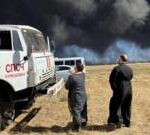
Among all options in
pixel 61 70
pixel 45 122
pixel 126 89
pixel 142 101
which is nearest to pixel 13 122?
pixel 45 122

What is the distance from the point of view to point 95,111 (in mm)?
18500

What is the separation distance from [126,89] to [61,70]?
74.2ft

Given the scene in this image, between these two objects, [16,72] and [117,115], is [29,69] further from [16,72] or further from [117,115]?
[117,115]

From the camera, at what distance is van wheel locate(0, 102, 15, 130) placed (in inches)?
607

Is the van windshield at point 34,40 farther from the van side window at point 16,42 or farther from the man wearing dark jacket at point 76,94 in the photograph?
the man wearing dark jacket at point 76,94

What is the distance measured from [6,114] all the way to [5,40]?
6.45ft

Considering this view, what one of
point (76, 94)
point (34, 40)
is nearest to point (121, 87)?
point (76, 94)

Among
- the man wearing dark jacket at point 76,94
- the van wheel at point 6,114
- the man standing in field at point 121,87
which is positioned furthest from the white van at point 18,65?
the man standing in field at point 121,87

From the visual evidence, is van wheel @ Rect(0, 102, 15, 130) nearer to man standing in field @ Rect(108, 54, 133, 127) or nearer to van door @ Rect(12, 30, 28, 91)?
van door @ Rect(12, 30, 28, 91)

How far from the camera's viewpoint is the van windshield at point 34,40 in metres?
16.1

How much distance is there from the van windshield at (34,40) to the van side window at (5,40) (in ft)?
1.58

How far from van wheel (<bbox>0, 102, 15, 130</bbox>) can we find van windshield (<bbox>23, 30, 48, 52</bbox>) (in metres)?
1.57

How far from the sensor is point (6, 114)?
15.6 meters

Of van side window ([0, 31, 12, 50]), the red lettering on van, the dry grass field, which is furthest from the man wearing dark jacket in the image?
van side window ([0, 31, 12, 50])
